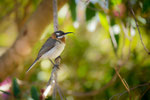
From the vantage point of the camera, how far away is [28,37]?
4047 millimetres

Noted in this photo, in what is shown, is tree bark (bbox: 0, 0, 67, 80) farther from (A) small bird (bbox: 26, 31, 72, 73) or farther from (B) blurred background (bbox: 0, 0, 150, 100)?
(A) small bird (bbox: 26, 31, 72, 73)

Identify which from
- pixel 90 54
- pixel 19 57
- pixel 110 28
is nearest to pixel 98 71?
pixel 90 54

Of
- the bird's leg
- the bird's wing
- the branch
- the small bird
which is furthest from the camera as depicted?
the bird's wing

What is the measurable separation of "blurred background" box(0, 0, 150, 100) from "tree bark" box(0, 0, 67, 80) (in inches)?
6.5

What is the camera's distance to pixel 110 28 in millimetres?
3746

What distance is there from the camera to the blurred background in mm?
3754

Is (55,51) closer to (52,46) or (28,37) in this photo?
(52,46)

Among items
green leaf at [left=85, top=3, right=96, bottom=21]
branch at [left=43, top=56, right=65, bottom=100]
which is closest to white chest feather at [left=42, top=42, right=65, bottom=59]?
branch at [left=43, top=56, right=65, bottom=100]

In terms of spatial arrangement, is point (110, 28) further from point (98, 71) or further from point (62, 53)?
point (98, 71)

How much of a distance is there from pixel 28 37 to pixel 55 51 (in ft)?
2.67

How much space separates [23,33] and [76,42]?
1.26m

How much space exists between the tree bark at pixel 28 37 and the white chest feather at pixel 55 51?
55 centimetres

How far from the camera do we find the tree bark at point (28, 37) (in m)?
3.98

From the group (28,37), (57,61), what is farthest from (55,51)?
(28,37)
